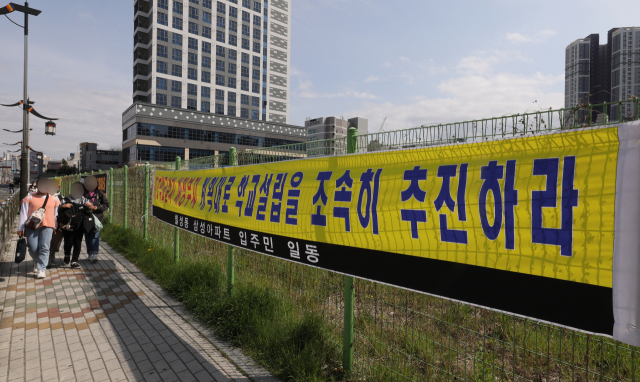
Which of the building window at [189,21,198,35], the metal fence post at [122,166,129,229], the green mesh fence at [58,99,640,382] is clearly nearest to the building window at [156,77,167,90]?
the building window at [189,21,198,35]

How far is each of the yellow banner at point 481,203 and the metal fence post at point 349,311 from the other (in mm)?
240

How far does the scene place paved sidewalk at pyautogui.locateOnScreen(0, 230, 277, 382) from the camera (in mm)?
3426

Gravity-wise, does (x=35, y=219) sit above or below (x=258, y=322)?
above

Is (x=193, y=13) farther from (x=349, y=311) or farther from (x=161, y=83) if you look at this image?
(x=349, y=311)

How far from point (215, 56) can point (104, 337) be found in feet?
232

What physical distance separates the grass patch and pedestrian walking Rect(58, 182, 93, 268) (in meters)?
2.32

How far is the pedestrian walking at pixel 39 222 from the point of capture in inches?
244

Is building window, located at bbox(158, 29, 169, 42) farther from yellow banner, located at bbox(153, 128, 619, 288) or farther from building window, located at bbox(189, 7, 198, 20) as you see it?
yellow banner, located at bbox(153, 128, 619, 288)

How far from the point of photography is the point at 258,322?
3.95m

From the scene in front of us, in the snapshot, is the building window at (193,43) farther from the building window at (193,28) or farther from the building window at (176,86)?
the building window at (176,86)

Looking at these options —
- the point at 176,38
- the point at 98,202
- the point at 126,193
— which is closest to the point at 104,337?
the point at 98,202

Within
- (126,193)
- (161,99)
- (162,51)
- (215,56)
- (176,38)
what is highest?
(176,38)

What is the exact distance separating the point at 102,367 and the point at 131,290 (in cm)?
252

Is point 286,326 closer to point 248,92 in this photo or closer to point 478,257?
point 478,257
